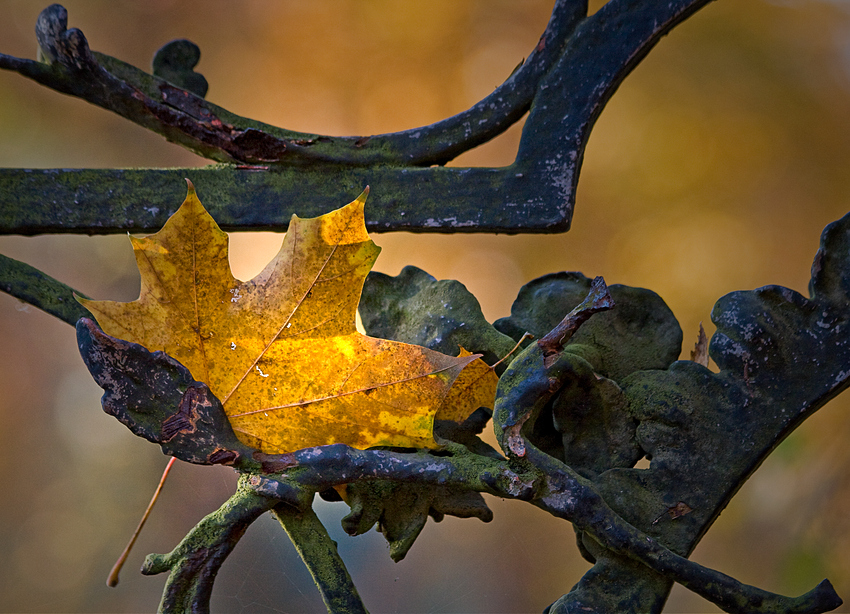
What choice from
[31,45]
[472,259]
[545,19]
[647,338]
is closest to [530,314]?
[647,338]

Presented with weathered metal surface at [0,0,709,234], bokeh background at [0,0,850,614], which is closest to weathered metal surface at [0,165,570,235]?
weathered metal surface at [0,0,709,234]

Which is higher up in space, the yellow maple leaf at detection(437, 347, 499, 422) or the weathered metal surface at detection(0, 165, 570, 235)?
the weathered metal surface at detection(0, 165, 570, 235)

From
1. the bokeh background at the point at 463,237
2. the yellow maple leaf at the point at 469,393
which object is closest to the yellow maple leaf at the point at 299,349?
the yellow maple leaf at the point at 469,393

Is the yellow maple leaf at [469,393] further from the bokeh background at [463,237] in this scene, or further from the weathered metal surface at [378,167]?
the bokeh background at [463,237]

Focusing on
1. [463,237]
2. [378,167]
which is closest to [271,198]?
[378,167]

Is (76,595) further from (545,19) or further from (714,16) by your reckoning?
(714,16)

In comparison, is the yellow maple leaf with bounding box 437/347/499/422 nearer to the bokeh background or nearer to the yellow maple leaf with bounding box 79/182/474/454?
the yellow maple leaf with bounding box 79/182/474/454
